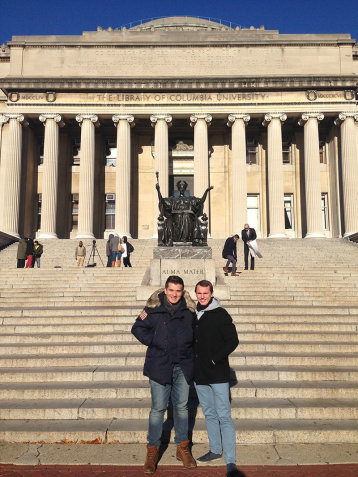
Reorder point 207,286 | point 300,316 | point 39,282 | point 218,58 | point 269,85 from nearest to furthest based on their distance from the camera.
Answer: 1. point 207,286
2. point 300,316
3. point 39,282
4. point 269,85
5. point 218,58

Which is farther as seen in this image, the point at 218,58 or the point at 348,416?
the point at 218,58

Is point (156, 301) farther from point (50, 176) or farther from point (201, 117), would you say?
point (201, 117)

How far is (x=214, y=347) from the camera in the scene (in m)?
4.38

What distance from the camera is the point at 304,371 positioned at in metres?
6.84

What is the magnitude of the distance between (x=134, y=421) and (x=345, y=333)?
16.8 ft

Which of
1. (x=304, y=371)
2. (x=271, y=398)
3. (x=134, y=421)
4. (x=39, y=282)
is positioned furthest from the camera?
(x=39, y=282)

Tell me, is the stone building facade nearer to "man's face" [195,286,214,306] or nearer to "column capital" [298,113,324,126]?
"column capital" [298,113,324,126]

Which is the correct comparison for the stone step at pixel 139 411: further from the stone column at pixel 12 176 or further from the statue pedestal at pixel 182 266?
the stone column at pixel 12 176

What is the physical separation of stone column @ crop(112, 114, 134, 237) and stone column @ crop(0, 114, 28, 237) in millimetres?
6456

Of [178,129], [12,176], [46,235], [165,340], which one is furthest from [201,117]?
[165,340]

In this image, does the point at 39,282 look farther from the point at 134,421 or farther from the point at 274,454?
the point at 274,454

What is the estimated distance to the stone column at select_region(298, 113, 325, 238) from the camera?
27016 millimetres

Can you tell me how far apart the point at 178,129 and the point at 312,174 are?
→ 10.2m

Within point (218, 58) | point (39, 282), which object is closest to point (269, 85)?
point (218, 58)
